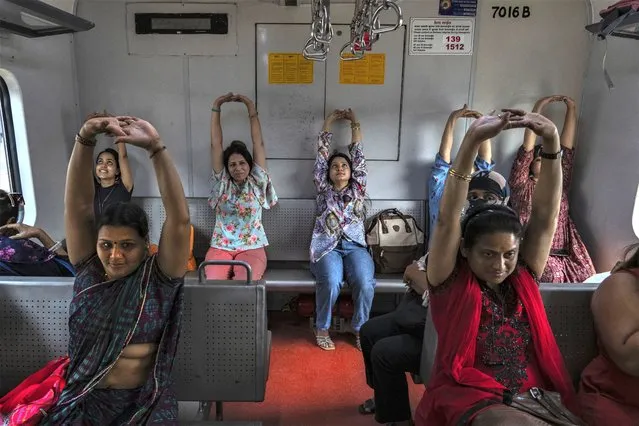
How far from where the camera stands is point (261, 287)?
7.85 feet

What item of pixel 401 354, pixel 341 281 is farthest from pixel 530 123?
pixel 341 281

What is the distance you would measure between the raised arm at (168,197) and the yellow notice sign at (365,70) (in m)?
2.92

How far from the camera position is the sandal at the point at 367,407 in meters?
3.24

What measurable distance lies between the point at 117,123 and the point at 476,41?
148 inches

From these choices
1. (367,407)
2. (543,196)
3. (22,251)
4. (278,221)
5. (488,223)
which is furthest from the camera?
(278,221)

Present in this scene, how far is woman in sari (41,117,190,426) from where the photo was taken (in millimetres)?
1992

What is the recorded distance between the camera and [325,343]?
415 cm

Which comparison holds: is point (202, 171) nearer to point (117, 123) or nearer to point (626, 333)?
point (117, 123)

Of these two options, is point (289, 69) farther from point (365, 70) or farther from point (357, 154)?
point (357, 154)

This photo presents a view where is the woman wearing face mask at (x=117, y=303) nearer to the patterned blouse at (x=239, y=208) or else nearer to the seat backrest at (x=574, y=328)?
the seat backrest at (x=574, y=328)

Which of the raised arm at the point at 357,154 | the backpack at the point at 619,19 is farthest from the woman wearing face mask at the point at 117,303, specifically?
the backpack at the point at 619,19

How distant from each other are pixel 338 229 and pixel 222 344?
2.11 metres

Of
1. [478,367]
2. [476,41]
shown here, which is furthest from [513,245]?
[476,41]

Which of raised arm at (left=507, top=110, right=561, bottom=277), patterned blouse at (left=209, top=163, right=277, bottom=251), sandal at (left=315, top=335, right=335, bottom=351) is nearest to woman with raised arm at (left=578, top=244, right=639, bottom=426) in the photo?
raised arm at (left=507, top=110, right=561, bottom=277)
